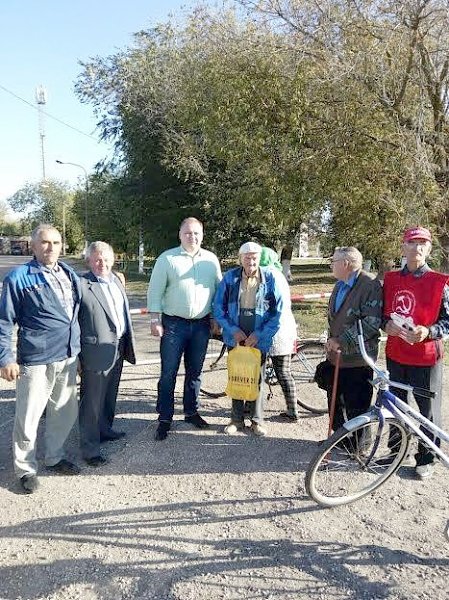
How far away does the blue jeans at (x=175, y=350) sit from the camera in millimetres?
4551

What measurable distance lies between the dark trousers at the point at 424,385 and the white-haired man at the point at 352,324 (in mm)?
279

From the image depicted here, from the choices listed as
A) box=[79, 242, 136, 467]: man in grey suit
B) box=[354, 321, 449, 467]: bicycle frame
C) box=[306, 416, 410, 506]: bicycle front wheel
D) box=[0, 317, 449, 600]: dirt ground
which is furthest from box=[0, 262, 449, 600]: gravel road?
box=[354, 321, 449, 467]: bicycle frame

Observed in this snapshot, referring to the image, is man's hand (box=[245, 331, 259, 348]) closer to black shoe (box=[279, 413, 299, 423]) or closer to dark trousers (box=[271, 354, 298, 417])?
dark trousers (box=[271, 354, 298, 417])

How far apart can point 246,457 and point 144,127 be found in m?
18.8

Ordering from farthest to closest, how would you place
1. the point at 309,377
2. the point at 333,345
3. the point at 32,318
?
the point at 309,377, the point at 333,345, the point at 32,318

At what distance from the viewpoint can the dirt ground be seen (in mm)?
2711

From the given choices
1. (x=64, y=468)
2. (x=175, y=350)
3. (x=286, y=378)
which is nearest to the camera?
(x=64, y=468)

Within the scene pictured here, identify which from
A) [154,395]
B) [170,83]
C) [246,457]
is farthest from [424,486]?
[170,83]

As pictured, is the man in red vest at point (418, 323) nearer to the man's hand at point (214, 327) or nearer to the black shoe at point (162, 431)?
the man's hand at point (214, 327)

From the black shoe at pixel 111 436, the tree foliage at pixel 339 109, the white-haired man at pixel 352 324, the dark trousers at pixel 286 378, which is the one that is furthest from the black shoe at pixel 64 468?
the tree foliage at pixel 339 109

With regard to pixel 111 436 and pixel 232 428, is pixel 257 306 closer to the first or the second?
pixel 232 428

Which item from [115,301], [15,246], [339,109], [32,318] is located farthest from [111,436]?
[15,246]

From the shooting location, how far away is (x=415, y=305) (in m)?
3.76

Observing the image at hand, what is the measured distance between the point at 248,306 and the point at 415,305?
140 cm
